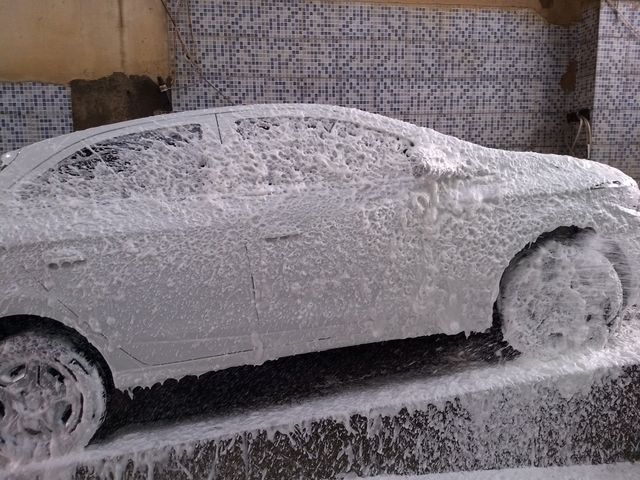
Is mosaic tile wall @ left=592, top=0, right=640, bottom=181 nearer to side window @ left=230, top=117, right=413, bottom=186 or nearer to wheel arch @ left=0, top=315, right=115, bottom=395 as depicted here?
side window @ left=230, top=117, right=413, bottom=186

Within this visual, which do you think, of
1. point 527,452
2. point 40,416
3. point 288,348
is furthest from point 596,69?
point 40,416

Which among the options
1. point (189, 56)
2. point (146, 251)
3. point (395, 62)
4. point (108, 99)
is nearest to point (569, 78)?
point (395, 62)

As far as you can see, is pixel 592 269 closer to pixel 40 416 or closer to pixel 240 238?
pixel 240 238

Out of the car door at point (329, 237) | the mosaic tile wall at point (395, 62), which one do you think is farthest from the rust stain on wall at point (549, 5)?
the car door at point (329, 237)

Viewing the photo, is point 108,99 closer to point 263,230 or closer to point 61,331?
point 61,331

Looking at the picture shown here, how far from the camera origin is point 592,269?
275 cm

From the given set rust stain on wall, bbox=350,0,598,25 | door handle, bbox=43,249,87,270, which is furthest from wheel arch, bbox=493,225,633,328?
rust stain on wall, bbox=350,0,598,25

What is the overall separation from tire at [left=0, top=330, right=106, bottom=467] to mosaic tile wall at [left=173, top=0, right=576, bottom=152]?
4.25 meters

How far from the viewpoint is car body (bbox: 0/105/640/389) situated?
2330 millimetres

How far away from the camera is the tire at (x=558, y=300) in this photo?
273 cm

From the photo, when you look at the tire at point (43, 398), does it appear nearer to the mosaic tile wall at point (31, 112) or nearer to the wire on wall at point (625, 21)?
the mosaic tile wall at point (31, 112)

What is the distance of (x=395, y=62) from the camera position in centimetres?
621

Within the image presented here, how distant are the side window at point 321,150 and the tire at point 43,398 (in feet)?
4.35

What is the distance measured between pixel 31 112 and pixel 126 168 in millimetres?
3669
